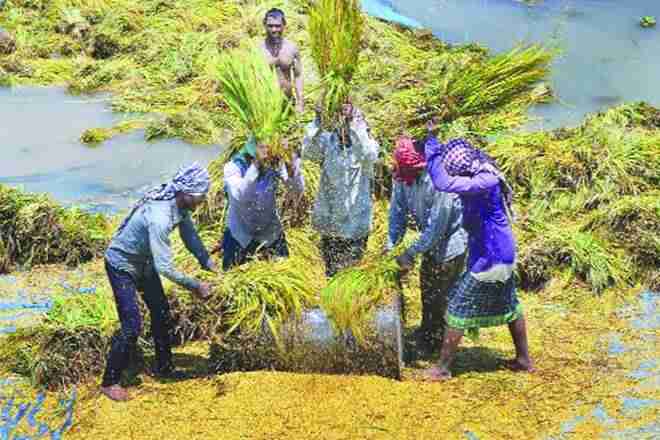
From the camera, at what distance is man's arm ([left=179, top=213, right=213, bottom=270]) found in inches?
170

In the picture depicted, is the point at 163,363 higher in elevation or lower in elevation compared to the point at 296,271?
lower

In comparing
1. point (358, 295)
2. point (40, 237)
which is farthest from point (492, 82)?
A: point (40, 237)

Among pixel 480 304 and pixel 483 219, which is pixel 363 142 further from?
pixel 480 304

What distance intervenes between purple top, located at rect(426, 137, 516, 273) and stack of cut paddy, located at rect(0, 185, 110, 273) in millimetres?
2730

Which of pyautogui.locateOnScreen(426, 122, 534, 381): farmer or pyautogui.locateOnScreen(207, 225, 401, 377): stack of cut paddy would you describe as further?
pyautogui.locateOnScreen(207, 225, 401, 377): stack of cut paddy

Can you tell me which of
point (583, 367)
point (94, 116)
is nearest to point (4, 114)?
point (94, 116)

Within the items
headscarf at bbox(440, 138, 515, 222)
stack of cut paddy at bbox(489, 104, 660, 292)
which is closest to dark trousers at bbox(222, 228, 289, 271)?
headscarf at bbox(440, 138, 515, 222)

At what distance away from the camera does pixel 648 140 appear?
6773 millimetres

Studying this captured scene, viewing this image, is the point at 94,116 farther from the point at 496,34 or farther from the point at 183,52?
the point at 496,34

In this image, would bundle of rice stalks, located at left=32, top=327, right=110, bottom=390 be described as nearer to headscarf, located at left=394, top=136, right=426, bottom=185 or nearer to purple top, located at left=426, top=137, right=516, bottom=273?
headscarf, located at left=394, top=136, right=426, bottom=185

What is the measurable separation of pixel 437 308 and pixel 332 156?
98 centimetres

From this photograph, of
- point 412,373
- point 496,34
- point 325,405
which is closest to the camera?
point 325,405

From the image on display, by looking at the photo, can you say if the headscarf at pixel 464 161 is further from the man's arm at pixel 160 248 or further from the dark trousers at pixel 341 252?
the man's arm at pixel 160 248

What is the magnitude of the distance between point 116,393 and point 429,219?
1.75 meters
